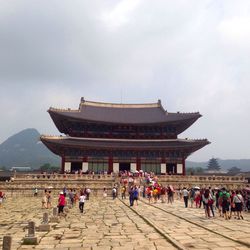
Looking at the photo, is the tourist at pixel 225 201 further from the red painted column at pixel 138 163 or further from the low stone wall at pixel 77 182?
the red painted column at pixel 138 163

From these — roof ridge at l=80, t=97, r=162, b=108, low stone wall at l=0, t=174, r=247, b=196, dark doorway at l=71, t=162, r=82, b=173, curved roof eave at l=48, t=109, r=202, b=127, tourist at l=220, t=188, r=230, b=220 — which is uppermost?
roof ridge at l=80, t=97, r=162, b=108

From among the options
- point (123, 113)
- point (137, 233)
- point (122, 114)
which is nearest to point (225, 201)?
point (137, 233)

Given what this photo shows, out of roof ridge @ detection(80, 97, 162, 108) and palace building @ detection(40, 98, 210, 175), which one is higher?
roof ridge @ detection(80, 97, 162, 108)

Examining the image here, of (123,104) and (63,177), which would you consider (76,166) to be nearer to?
(63,177)

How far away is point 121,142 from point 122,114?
8667 mm

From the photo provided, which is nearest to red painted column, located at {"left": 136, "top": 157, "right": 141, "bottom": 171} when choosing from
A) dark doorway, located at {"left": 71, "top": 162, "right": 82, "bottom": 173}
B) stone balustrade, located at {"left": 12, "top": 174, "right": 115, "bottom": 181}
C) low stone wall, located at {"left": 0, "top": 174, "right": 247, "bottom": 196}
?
dark doorway, located at {"left": 71, "top": 162, "right": 82, "bottom": 173}

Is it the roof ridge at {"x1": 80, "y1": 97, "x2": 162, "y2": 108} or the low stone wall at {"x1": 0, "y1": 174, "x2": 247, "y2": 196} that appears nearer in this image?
the low stone wall at {"x1": 0, "y1": 174, "x2": 247, "y2": 196}

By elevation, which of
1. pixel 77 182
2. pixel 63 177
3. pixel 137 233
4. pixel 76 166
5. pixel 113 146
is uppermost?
pixel 113 146

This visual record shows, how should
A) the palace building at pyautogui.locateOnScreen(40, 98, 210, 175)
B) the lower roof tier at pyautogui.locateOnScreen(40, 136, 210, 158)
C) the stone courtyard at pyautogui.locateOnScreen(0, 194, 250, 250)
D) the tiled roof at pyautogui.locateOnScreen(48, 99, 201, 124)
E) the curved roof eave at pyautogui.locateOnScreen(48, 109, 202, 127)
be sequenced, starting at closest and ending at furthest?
the stone courtyard at pyautogui.locateOnScreen(0, 194, 250, 250), the lower roof tier at pyautogui.locateOnScreen(40, 136, 210, 158), the palace building at pyautogui.locateOnScreen(40, 98, 210, 175), the curved roof eave at pyautogui.locateOnScreen(48, 109, 202, 127), the tiled roof at pyautogui.locateOnScreen(48, 99, 201, 124)

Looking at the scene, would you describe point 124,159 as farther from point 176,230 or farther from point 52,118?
point 176,230

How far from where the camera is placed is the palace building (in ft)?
152

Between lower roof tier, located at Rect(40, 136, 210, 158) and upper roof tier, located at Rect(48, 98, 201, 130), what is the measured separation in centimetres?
349

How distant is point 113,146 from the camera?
151ft

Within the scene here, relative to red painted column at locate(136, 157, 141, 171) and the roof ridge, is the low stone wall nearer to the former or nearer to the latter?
red painted column at locate(136, 157, 141, 171)
